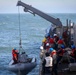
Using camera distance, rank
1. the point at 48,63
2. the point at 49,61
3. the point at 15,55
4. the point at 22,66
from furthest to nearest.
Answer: the point at 22,66 → the point at 15,55 → the point at 48,63 → the point at 49,61

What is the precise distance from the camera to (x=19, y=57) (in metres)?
28.2

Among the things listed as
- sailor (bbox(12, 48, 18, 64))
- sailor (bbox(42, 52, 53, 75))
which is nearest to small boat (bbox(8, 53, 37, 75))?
sailor (bbox(12, 48, 18, 64))

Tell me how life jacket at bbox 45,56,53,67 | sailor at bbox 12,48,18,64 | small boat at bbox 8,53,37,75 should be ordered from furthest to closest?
small boat at bbox 8,53,37,75 → sailor at bbox 12,48,18,64 → life jacket at bbox 45,56,53,67

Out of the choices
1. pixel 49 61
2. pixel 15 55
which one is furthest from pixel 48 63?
→ pixel 15 55

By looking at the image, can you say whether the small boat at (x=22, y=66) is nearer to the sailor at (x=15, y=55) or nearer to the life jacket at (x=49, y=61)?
the sailor at (x=15, y=55)

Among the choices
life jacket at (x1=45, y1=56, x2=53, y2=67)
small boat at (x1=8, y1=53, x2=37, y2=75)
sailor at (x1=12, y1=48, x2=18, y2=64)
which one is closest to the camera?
life jacket at (x1=45, y1=56, x2=53, y2=67)

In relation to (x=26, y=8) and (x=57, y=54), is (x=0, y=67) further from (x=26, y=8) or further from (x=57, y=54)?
(x=57, y=54)

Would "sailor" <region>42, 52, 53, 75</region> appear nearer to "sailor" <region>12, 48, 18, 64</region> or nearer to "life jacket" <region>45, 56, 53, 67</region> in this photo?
"life jacket" <region>45, 56, 53, 67</region>

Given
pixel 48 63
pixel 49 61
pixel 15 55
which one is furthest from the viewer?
pixel 15 55

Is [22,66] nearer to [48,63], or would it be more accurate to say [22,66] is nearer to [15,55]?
A: [15,55]

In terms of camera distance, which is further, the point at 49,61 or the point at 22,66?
the point at 22,66

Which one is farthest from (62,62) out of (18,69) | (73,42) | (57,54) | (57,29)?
(57,29)

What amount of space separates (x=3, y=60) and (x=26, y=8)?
9.14 metres

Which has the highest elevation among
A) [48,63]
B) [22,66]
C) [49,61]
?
[49,61]
